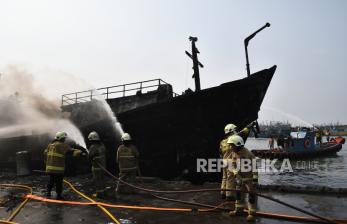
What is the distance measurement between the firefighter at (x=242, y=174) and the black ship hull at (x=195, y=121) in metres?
6.04

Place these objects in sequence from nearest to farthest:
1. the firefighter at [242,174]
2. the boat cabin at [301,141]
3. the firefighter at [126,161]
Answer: the firefighter at [242,174], the firefighter at [126,161], the boat cabin at [301,141]

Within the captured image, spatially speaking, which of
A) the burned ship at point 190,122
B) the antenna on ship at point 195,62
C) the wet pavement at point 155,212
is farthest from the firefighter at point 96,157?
the antenna on ship at point 195,62

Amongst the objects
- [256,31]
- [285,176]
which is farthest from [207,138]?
[285,176]

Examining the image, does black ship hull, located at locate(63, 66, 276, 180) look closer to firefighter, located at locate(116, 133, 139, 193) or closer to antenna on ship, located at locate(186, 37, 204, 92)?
antenna on ship, located at locate(186, 37, 204, 92)

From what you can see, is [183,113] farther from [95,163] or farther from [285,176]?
[285,176]

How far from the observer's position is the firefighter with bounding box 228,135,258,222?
16.3ft

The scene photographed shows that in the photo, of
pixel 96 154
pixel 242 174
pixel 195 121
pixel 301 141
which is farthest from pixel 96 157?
pixel 301 141

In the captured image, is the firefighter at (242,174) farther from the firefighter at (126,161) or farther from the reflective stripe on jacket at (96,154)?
the reflective stripe on jacket at (96,154)

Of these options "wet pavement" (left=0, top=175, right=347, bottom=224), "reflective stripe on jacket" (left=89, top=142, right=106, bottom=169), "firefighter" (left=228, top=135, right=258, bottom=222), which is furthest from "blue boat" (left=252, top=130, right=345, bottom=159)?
"firefighter" (left=228, top=135, right=258, bottom=222)

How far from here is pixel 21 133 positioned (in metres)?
16.8

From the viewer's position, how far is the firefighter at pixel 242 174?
4.96 m

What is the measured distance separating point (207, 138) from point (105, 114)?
5.95 m

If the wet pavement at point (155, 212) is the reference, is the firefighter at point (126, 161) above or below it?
above

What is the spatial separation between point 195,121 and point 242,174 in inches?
251
